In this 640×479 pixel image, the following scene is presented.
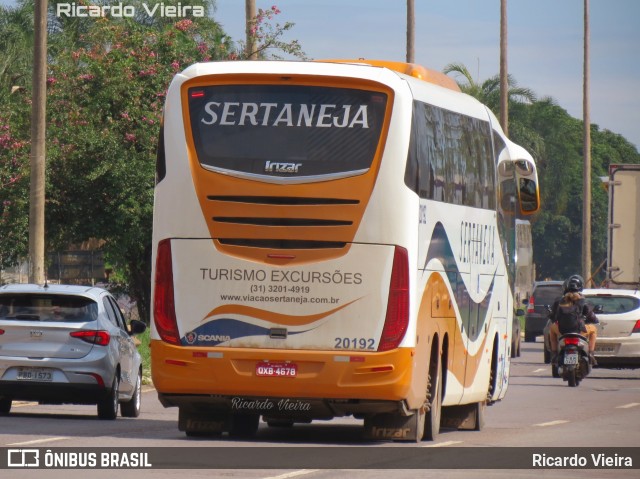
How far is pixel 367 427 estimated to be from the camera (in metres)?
17.0

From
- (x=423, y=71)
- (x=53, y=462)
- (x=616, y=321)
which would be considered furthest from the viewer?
(x=616, y=321)

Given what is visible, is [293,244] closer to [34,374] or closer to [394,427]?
[394,427]

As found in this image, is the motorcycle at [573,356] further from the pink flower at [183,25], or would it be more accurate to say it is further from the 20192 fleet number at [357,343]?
the 20192 fleet number at [357,343]

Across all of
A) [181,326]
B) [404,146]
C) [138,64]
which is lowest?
[181,326]

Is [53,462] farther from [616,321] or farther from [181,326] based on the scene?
[616,321]

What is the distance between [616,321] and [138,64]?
37.3ft

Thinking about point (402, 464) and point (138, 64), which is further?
point (138, 64)

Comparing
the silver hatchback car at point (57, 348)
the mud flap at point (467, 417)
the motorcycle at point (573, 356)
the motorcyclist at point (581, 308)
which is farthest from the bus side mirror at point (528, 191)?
the motorcycle at point (573, 356)

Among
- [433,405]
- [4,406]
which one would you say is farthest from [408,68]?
[4,406]

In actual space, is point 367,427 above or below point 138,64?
below

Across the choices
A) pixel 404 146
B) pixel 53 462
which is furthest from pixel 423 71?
pixel 53 462

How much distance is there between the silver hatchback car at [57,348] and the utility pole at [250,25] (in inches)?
633

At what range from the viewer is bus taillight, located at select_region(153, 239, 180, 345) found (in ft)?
53.7

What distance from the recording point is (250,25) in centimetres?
3647
